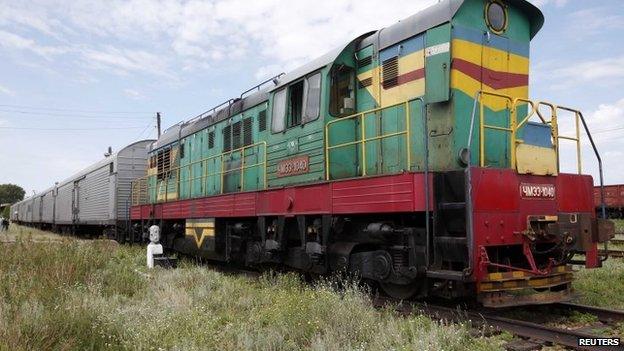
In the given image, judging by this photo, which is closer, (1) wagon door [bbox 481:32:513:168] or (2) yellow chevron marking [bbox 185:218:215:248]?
(1) wagon door [bbox 481:32:513:168]

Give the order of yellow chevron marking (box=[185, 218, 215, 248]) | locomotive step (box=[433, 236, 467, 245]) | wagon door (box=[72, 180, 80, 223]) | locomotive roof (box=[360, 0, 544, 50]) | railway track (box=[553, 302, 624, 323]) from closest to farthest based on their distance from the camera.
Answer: locomotive step (box=[433, 236, 467, 245]) < railway track (box=[553, 302, 624, 323]) < locomotive roof (box=[360, 0, 544, 50]) < yellow chevron marking (box=[185, 218, 215, 248]) < wagon door (box=[72, 180, 80, 223])

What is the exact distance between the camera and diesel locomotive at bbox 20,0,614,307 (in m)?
6.11

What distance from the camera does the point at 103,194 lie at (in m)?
20.8

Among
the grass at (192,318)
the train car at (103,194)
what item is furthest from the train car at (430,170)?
the train car at (103,194)

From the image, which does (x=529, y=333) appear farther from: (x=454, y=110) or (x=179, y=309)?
(x=179, y=309)

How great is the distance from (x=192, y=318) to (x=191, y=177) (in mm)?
8241

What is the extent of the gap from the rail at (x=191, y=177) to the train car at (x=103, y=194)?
46.2 inches

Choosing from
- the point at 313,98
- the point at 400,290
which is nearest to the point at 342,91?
the point at 313,98

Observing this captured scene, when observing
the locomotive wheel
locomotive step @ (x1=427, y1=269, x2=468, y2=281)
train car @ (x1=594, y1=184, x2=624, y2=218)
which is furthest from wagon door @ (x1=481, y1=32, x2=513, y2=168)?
train car @ (x1=594, y1=184, x2=624, y2=218)

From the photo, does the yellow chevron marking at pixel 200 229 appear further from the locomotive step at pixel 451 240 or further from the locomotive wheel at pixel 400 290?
the locomotive step at pixel 451 240

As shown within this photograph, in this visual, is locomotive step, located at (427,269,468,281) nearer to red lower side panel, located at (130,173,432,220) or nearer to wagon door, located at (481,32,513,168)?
red lower side panel, located at (130,173,432,220)

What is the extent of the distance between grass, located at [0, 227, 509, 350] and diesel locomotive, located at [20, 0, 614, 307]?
0.81 meters

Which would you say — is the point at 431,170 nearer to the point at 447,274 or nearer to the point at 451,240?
the point at 451,240

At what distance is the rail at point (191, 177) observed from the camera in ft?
33.9
